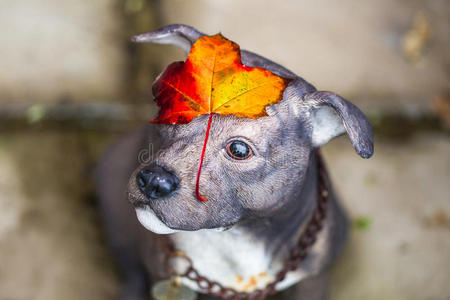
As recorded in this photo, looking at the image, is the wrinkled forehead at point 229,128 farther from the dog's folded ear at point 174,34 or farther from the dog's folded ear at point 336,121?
the dog's folded ear at point 174,34

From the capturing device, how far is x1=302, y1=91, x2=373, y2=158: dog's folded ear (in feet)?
4.83

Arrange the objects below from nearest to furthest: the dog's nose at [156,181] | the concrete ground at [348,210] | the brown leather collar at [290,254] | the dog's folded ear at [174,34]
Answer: the dog's nose at [156,181] < the dog's folded ear at [174,34] < the brown leather collar at [290,254] < the concrete ground at [348,210]

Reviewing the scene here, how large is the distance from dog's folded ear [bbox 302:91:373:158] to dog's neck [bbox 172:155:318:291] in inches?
4.0

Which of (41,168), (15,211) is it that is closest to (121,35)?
(41,168)

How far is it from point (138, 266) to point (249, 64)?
1.10 metres

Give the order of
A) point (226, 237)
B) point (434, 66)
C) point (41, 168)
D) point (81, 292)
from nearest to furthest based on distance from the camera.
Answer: point (226, 237), point (81, 292), point (41, 168), point (434, 66)

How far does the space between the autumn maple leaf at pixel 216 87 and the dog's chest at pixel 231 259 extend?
348 mm

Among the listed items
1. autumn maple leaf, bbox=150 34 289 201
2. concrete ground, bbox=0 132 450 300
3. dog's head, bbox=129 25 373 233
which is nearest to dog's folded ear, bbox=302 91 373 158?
dog's head, bbox=129 25 373 233

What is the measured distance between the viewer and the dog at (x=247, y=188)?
146 centimetres

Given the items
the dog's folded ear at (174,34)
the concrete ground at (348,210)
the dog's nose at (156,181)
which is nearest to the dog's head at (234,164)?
the dog's nose at (156,181)

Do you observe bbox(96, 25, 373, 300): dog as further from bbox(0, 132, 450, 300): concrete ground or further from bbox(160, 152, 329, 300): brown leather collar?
bbox(0, 132, 450, 300): concrete ground

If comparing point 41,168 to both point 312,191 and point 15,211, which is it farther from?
point 312,191

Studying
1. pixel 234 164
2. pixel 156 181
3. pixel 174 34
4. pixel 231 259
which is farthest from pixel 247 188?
pixel 174 34

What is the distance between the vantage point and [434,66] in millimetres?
2924
